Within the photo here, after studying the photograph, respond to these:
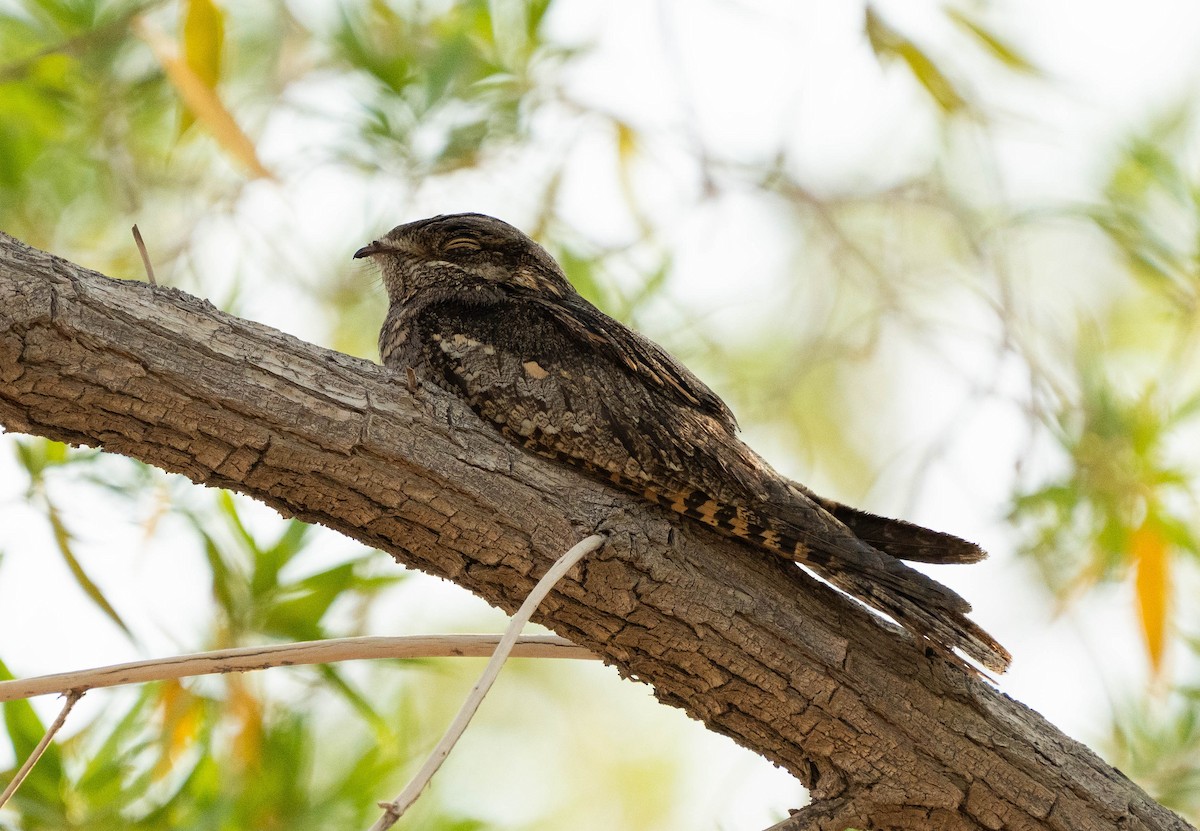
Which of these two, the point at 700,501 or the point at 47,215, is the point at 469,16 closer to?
the point at 47,215

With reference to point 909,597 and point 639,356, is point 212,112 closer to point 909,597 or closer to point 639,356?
point 639,356

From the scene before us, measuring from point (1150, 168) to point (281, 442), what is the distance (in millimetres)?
4142

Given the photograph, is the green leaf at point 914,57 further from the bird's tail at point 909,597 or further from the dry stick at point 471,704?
the dry stick at point 471,704

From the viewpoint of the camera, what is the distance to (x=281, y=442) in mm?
2195

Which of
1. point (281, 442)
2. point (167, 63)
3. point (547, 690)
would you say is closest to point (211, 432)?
point (281, 442)

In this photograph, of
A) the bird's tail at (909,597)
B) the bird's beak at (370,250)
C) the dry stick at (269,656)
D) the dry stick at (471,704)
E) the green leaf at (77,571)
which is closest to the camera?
the dry stick at (471,704)

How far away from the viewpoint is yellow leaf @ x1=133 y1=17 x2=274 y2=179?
12.9 ft

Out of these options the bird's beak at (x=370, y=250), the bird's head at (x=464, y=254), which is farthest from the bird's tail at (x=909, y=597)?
the bird's beak at (x=370, y=250)

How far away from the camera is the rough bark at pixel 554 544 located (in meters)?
2.12

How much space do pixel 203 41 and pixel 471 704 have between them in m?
3.33

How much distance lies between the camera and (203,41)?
4.17 m

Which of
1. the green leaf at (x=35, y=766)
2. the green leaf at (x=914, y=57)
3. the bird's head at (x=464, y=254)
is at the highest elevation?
the green leaf at (x=914, y=57)

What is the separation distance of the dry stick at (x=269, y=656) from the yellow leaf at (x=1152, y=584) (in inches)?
98.3

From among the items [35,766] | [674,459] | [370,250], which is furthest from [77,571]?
[674,459]
